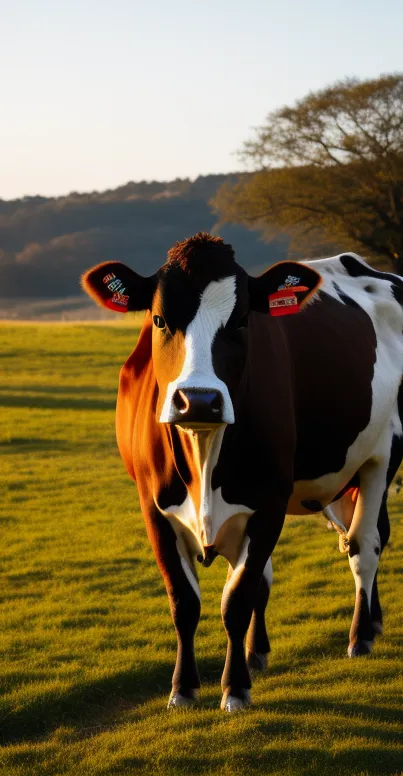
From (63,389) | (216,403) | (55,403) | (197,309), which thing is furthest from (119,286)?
(63,389)

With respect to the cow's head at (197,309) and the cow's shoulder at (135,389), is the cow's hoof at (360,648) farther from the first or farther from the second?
the cow's head at (197,309)

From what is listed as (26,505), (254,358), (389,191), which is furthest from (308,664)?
(389,191)

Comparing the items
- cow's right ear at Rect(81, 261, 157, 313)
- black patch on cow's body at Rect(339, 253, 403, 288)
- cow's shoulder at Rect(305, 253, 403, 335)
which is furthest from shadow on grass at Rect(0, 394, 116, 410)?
cow's right ear at Rect(81, 261, 157, 313)

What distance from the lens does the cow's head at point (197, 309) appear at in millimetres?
4891

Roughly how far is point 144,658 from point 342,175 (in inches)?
1353

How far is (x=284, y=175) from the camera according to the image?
40.3 meters

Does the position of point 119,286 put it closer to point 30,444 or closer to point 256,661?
point 256,661

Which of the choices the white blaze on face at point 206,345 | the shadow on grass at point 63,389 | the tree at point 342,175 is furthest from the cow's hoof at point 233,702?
the tree at point 342,175

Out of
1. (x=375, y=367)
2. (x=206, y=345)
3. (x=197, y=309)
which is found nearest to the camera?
(x=206, y=345)

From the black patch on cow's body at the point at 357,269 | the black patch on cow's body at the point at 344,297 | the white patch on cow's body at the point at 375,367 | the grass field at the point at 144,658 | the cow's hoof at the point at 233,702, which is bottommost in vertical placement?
the grass field at the point at 144,658

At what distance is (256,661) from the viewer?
7.23 m

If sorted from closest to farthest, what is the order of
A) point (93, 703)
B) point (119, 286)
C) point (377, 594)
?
1. point (119, 286)
2. point (93, 703)
3. point (377, 594)

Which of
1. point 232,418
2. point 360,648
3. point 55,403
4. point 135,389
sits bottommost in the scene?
point 55,403

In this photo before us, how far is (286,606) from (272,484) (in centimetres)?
359
